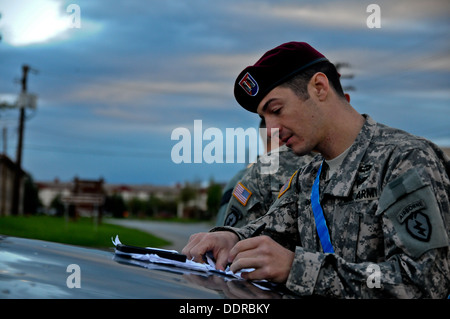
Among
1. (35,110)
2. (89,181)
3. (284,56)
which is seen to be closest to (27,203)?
(35,110)

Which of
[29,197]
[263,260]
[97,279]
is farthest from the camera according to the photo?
[29,197]

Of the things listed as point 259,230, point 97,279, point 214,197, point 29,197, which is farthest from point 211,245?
point 214,197

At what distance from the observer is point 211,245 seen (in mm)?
2037

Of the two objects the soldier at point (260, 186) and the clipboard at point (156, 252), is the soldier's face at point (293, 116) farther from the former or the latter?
the soldier at point (260, 186)

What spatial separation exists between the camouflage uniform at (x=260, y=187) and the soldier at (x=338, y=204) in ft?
4.22

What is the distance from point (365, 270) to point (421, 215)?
235 mm

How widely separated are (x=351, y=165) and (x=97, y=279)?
105cm

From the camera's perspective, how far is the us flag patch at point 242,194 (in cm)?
371

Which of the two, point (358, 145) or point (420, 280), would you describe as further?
point (358, 145)

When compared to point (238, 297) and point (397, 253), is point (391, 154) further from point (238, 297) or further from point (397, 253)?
point (238, 297)

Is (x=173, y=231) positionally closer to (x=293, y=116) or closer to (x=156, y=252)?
(x=293, y=116)

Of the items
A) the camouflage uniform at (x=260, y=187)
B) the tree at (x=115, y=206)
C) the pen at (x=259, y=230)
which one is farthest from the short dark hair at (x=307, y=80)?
the tree at (x=115, y=206)

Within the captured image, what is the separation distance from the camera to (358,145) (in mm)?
2053

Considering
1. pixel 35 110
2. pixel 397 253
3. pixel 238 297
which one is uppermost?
pixel 35 110
